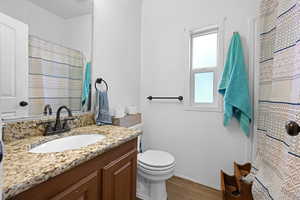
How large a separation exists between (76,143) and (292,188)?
1.25 metres

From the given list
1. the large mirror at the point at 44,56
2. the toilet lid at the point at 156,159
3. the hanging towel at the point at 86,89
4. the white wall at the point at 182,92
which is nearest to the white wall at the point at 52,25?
the large mirror at the point at 44,56

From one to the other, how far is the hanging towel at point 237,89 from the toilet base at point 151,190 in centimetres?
102

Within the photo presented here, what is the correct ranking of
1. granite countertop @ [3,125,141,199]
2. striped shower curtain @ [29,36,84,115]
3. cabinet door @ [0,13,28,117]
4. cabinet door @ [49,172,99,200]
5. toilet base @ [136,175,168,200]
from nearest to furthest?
granite countertop @ [3,125,141,199], cabinet door @ [49,172,99,200], cabinet door @ [0,13,28,117], striped shower curtain @ [29,36,84,115], toilet base @ [136,175,168,200]

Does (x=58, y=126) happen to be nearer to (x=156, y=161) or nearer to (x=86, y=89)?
(x=86, y=89)

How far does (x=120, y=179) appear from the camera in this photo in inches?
39.1

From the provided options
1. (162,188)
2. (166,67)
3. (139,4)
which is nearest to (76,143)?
(162,188)

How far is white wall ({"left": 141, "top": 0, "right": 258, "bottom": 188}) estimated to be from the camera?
1.63m

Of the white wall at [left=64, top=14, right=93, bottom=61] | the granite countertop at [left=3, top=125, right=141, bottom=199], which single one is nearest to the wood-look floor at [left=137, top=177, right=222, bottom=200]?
the granite countertop at [left=3, top=125, right=141, bottom=199]

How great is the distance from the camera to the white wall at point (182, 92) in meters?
1.63

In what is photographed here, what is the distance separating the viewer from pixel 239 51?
1.52m

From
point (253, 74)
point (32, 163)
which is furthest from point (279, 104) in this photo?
point (32, 163)

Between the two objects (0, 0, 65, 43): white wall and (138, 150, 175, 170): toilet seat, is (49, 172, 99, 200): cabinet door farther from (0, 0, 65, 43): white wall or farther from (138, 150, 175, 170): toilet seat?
(0, 0, 65, 43): white wall

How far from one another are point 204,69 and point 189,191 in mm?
1505

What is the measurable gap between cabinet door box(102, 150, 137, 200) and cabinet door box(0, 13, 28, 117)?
2.34 ft
